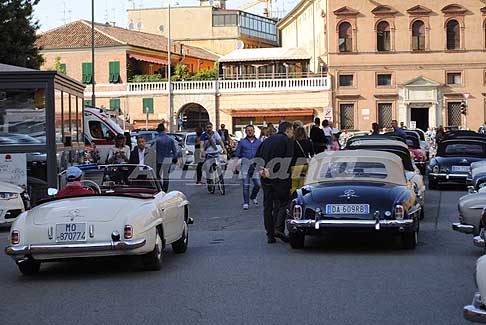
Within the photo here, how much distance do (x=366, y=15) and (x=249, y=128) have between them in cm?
5082

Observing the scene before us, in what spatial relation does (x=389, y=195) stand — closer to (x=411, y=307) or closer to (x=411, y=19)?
(x=411, y=307)

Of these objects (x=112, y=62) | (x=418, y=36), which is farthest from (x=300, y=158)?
(x=112, y=62)

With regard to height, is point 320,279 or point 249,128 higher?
point 249,128

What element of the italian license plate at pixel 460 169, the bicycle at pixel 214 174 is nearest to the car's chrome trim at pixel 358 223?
A: the bicycle at pixel 214 174

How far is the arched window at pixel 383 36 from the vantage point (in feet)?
233

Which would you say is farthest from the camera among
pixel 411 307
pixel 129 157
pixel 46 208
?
pixel 129 157

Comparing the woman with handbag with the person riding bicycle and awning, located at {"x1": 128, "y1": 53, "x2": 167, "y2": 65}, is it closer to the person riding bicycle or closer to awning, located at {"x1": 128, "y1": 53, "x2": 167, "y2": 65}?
the person riding bicycle

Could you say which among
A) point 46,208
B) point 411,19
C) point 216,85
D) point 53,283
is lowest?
point 53,283

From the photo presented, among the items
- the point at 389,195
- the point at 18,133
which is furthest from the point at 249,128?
the point at 389,195

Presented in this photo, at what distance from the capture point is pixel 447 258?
11914 millimetres

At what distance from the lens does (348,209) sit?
1207 centimetres

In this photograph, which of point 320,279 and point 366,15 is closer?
point 320,279

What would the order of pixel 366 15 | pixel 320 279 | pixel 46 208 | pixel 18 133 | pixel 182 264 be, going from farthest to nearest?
pixel 366 15 → pixel 18 133 → pixel 182 264 → pixel 46 208 → pixel 320 279

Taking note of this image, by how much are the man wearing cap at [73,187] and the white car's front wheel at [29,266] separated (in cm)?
96
